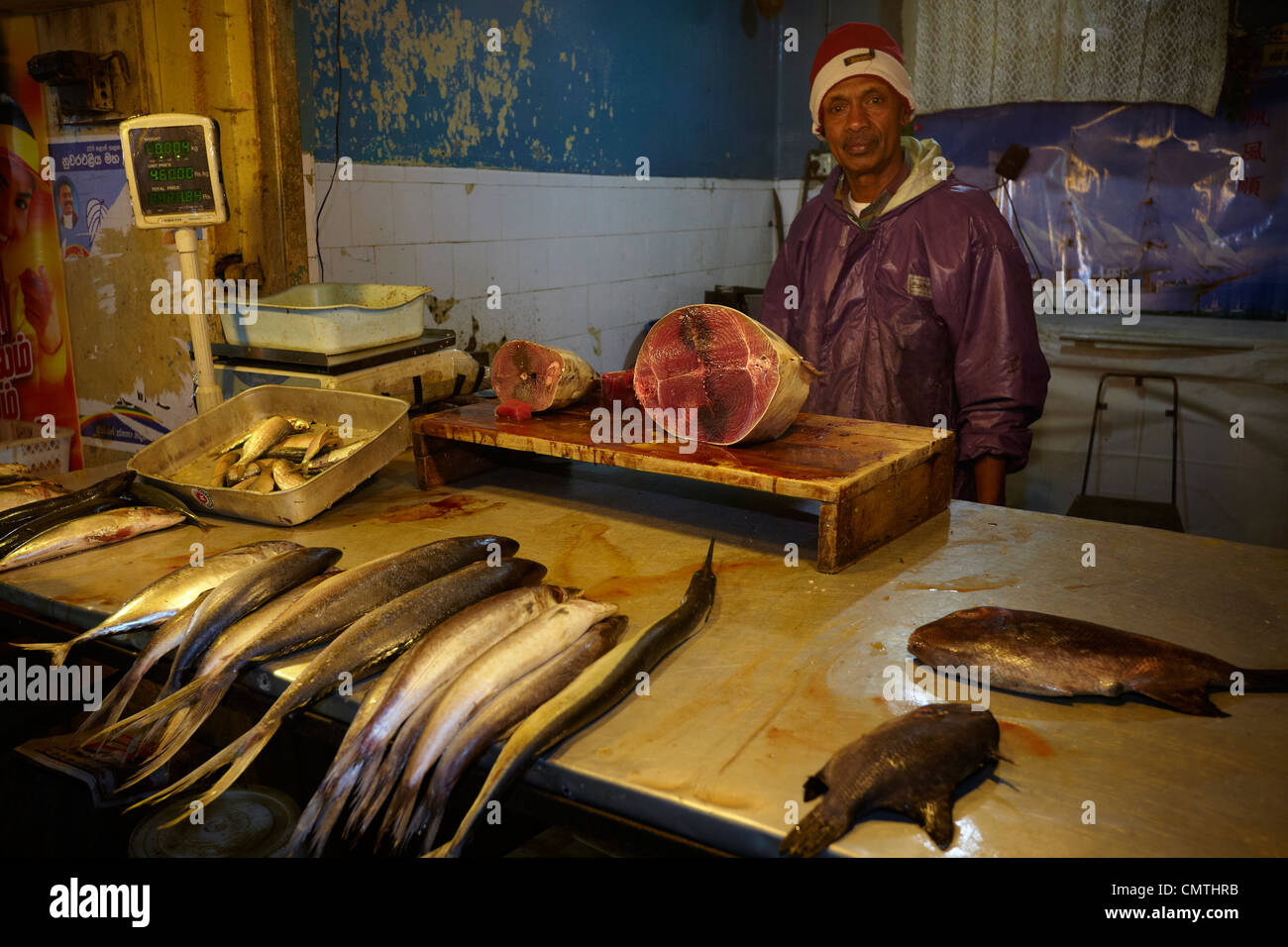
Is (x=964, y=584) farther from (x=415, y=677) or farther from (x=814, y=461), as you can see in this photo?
(x=415, y=677)

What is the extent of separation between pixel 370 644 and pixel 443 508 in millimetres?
997

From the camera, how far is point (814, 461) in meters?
2.33

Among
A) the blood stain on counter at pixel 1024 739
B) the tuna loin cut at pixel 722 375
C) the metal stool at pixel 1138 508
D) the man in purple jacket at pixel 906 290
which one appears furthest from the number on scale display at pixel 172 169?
the metal stool at pixel 1138 508

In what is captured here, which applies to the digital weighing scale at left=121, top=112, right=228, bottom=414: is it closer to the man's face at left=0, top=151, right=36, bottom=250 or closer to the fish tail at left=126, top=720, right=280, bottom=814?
the fish tail at left=126, top=720, right=280, bottom=814

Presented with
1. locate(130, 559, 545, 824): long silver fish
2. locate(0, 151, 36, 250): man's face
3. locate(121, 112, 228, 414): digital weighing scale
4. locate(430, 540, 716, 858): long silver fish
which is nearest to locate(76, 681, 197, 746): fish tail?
locate(130, 559, 545, 824): long silver fish

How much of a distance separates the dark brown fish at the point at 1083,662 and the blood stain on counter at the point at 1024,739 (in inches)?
5.0

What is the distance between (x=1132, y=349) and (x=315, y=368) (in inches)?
194

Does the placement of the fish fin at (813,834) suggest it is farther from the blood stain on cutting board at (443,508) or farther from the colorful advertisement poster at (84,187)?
the colorful advertisement poster at (84,187)

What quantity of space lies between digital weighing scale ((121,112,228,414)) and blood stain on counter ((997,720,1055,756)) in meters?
2.63

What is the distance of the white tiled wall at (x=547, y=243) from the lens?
4543mm

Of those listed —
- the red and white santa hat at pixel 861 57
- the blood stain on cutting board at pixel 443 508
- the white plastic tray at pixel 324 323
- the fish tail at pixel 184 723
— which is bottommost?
the fish tail at pixel 184 723

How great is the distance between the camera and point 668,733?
5.12ft

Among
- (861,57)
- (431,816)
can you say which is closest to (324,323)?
(431,816)

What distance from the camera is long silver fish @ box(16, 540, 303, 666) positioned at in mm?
1951
